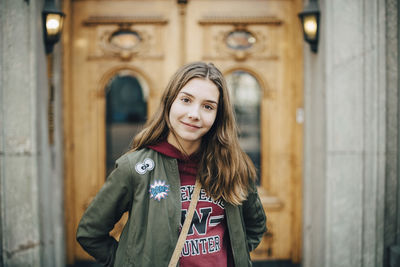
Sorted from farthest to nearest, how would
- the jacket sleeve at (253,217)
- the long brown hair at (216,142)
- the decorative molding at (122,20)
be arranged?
the decorative molding at (122,20), the jacket sleeve at (253,217), the long brown hair at (216,142)

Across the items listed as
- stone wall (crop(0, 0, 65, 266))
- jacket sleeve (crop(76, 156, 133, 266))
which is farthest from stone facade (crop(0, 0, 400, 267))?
jacket sleeve (crop(76, 156, 133, 266))

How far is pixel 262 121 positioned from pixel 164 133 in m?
1.89

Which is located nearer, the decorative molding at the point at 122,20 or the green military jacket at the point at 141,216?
the green military jacket at the point at 141,216

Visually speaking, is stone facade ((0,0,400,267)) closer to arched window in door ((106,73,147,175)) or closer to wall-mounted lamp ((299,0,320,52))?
wall-mounted lamp ((299,0,320,52))

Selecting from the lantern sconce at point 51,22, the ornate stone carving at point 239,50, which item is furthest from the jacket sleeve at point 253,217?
the lantern sconce at point 51,22

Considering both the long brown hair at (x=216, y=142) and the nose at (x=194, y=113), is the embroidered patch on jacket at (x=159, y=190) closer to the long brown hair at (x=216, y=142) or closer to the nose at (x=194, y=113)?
the long brown hair at (x=216, y=142)

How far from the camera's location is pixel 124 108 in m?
3.24

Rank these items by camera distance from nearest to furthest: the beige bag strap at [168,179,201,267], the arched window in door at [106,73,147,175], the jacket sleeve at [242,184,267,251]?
the beige bag strap at [168,179,201,267] → the jacket sleeve at [242,184,267,251] → the arched window in door at [106,73,147,175]

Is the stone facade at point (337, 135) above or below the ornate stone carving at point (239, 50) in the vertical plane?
below

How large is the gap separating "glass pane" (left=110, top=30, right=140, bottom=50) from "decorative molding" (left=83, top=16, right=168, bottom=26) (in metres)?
0.11

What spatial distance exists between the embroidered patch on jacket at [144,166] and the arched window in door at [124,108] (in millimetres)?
1769

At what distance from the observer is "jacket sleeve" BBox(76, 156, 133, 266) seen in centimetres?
148

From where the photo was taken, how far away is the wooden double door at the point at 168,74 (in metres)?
3.15

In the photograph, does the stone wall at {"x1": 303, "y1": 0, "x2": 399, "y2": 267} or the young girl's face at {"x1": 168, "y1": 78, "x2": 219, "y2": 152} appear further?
the stone wall at {"x1": 303, "y1": 0, "x2": 399, "y2": 267}
